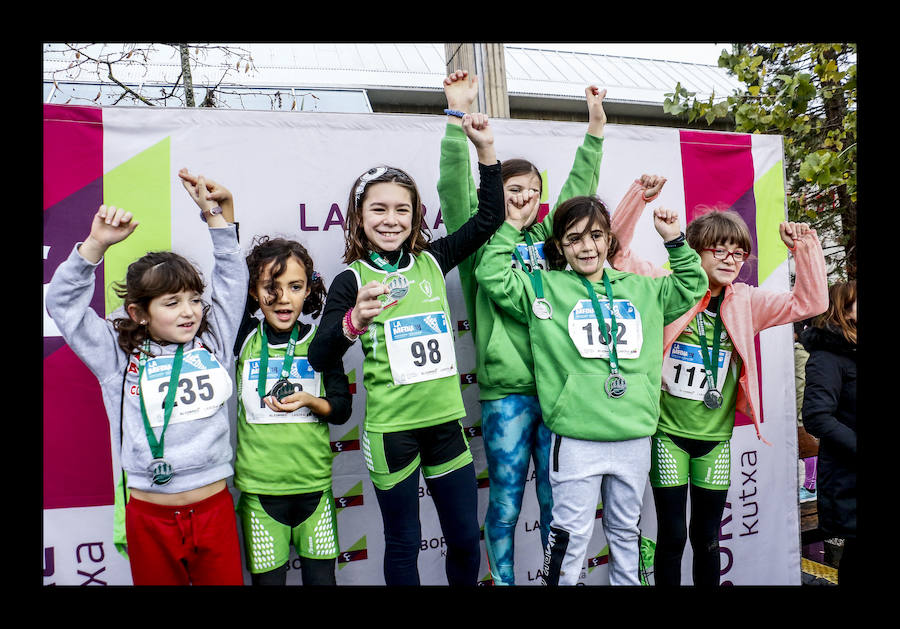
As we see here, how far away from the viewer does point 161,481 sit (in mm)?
2104

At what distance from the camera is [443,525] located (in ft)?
7.81

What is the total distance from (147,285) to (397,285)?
3.26ft

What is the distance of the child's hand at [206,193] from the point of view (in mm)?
2334

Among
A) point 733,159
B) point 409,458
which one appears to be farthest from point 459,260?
point 733,159

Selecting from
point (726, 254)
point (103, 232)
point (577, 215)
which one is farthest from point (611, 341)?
point (103, 232)

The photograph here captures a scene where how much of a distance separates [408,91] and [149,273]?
575 centimetres

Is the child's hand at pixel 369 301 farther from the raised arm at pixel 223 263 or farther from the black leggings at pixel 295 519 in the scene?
the black leggings at pixel 295 519

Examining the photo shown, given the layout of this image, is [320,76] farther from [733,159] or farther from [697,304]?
[697,304]

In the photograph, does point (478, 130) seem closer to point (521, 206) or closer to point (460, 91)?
point (460, 91)

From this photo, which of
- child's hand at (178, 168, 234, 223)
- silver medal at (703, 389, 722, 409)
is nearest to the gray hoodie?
child's hand at (178, 168, 234, 223)

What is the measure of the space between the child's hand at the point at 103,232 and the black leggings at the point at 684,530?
8.71ft

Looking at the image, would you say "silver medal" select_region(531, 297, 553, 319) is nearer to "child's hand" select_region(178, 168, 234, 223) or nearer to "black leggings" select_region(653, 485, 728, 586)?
"black leggings" select_region(653, 485, 728, 586)

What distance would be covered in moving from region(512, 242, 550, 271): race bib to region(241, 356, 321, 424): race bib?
41.9 inches

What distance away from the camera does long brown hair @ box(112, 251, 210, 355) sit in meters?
2.23
